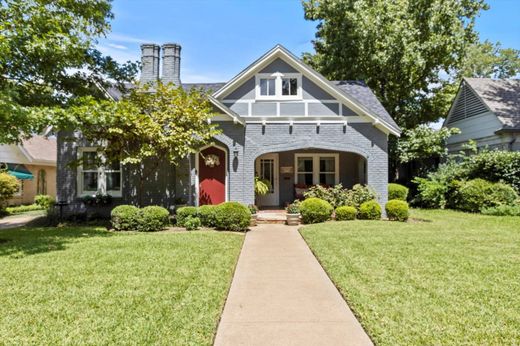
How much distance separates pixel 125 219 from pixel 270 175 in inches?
299

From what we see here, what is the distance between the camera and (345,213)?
12.6 meters

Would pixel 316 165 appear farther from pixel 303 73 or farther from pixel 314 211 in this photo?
pixel 314 211

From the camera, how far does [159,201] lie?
44.9 feet

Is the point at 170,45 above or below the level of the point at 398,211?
above

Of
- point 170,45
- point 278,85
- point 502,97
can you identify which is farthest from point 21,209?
point 502,97

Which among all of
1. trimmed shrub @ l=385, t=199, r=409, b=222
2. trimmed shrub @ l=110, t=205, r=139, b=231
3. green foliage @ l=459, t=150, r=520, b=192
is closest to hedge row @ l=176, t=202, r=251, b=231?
trimmed shrub @ l=110, t=205, r=139, b=231

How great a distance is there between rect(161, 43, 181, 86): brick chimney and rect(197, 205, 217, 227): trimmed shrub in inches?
243

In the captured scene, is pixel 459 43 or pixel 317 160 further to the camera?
pixel 459 43

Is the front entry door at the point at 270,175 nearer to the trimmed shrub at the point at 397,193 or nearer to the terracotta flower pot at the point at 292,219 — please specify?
the terracotta flower pot at the point at 292,219

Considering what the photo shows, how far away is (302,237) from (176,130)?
5.14m

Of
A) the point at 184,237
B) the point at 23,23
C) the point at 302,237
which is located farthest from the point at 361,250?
the point at 23,23

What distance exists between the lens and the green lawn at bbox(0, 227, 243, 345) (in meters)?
3.86

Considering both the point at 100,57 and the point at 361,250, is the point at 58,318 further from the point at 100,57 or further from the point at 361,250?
the point at 100,57

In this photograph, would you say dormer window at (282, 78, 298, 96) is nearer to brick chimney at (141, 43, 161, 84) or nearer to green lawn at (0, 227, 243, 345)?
brick chimney at (141, 43, 161, 84)
